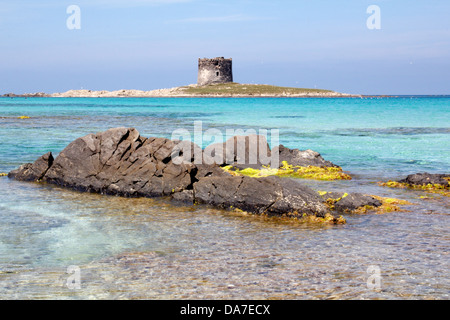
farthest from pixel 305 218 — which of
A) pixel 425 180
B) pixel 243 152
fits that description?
pixel 243 152

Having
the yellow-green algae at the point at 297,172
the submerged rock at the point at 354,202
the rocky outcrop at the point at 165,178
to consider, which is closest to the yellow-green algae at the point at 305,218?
the rocky outcrop at the point at 165,178

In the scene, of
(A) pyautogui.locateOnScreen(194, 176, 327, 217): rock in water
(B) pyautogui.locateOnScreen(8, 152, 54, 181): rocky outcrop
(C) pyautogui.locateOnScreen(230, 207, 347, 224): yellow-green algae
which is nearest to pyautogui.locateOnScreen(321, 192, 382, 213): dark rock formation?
(A) pyautogui.locateOnScreen(194, 176, 327, 217): rock in water

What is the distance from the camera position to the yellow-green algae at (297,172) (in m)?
19.0

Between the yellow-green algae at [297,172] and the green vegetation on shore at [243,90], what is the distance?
142 meters

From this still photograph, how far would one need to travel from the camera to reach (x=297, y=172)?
2011 centimetres

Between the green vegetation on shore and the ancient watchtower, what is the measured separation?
2.09 meters

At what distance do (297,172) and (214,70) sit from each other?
15313 centimetres

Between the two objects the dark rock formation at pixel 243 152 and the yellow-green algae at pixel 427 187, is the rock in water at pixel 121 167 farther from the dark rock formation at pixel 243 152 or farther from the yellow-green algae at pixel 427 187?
the yellow-green algae at pixel 427 187

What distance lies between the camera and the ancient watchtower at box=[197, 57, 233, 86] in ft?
553

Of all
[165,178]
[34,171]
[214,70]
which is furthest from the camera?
[214,70]

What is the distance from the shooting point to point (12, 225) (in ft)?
38.8

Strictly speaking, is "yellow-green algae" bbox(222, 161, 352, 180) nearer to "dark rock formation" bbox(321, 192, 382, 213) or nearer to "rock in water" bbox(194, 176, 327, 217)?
"rock in water" bbox(194, 176, 327, 217)

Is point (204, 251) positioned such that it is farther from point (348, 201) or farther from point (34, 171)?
point (34, 171)
